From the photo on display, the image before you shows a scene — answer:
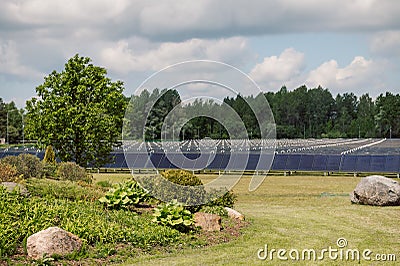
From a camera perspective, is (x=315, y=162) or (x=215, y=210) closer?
(x=215, y=210)

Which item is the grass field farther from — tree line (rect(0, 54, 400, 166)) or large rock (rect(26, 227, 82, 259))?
tree line (rect(0, 54, 400, 166))

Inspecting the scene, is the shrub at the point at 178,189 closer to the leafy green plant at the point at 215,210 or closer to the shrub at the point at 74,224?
the leafy green plant at the point at 215,210

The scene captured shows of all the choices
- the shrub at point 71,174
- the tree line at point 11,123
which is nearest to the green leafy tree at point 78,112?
the shrub at point 71,174

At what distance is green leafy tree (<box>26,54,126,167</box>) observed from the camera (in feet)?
93.4

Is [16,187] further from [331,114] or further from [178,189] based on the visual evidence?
[331,114]

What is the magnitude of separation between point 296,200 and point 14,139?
85742mm

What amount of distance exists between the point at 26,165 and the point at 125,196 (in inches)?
222

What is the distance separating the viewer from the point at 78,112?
93.6 feet

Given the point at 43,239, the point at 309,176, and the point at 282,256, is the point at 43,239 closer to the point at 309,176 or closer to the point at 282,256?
the point at 282,256

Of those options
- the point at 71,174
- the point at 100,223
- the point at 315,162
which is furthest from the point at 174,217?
the point at 315,162

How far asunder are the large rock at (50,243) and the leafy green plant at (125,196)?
4049 mm

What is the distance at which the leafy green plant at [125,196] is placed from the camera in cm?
1525

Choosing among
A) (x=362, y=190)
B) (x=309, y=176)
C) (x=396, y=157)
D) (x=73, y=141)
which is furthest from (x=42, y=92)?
(x=396, y=157)

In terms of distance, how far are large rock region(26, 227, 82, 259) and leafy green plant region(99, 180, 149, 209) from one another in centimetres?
405
